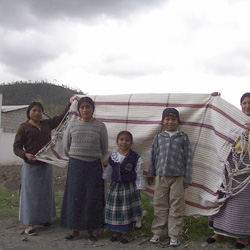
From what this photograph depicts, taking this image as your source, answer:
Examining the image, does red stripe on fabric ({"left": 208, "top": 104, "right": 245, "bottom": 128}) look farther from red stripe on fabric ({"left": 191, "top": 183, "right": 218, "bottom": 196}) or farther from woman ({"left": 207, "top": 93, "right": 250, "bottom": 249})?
red stripe on fabric ({"left": 191, "top": 183, "right": 218, "bottom": 196})

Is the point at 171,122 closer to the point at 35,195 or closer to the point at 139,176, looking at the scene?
the point at 139,176

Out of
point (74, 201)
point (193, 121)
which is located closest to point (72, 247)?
point (74, 201)

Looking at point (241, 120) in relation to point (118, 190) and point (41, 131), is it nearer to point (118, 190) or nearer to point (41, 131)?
point (118, 190)

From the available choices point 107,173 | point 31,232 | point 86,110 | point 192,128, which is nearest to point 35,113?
point 86,110

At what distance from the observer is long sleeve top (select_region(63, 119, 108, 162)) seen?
3.91 metres

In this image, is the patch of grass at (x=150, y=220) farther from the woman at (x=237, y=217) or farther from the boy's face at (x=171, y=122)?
the boy's face at (x=171, y=122)

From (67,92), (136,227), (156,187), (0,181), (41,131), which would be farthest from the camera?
(67,92)

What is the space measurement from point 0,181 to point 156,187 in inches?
273

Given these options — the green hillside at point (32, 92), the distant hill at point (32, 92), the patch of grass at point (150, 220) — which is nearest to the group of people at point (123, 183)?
the patch of grass at point (150, 220)

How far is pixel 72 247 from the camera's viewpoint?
11.9ft

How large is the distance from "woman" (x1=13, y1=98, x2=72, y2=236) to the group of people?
0.02 meters

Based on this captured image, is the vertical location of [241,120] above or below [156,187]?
above

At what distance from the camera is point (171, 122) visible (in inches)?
147

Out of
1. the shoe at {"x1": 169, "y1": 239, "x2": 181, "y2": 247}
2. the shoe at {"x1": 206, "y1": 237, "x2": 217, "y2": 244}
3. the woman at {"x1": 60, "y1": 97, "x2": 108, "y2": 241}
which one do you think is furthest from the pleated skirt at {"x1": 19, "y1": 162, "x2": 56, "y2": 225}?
the shoe at {"x1": 206, "y1": 237, "x2": 217, "y2": 244}
